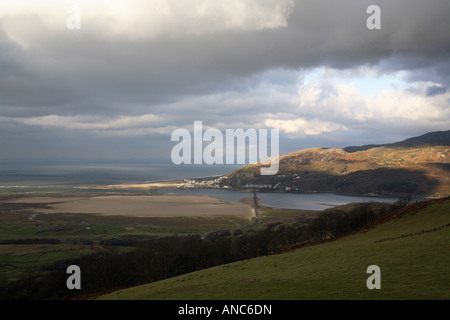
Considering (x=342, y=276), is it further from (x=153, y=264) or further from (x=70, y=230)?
(x=70, y=230)

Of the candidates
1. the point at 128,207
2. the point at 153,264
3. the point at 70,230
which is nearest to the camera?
the point at 153,264

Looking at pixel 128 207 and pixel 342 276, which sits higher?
pixel 342 276

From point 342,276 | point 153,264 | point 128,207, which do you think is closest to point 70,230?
point 128,207

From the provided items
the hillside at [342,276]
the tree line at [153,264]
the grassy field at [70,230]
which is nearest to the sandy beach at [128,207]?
the grassy field at [70,230]

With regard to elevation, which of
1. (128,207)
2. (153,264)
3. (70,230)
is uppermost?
(153,264)

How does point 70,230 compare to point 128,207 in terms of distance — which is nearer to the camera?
point 70,230

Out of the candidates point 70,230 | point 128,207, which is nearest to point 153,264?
point 70,230

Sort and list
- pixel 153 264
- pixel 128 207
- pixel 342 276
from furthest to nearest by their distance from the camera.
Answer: pixel 128 207 → pixel 153 264 → pixel 342 276

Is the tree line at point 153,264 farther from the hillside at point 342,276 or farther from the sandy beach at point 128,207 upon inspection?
the sandy beach at point 128,207

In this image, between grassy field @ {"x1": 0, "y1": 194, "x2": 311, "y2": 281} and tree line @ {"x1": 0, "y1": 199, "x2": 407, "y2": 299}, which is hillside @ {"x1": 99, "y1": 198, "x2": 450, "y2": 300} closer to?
tree line @ {"x1": 0, "y1": 199, "x2": 407, "y2": 299}

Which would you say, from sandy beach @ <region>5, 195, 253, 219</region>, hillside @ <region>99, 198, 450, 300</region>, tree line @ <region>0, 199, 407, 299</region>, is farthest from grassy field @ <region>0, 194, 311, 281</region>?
hillside @ <region>99, 198, 450, 300</region>
